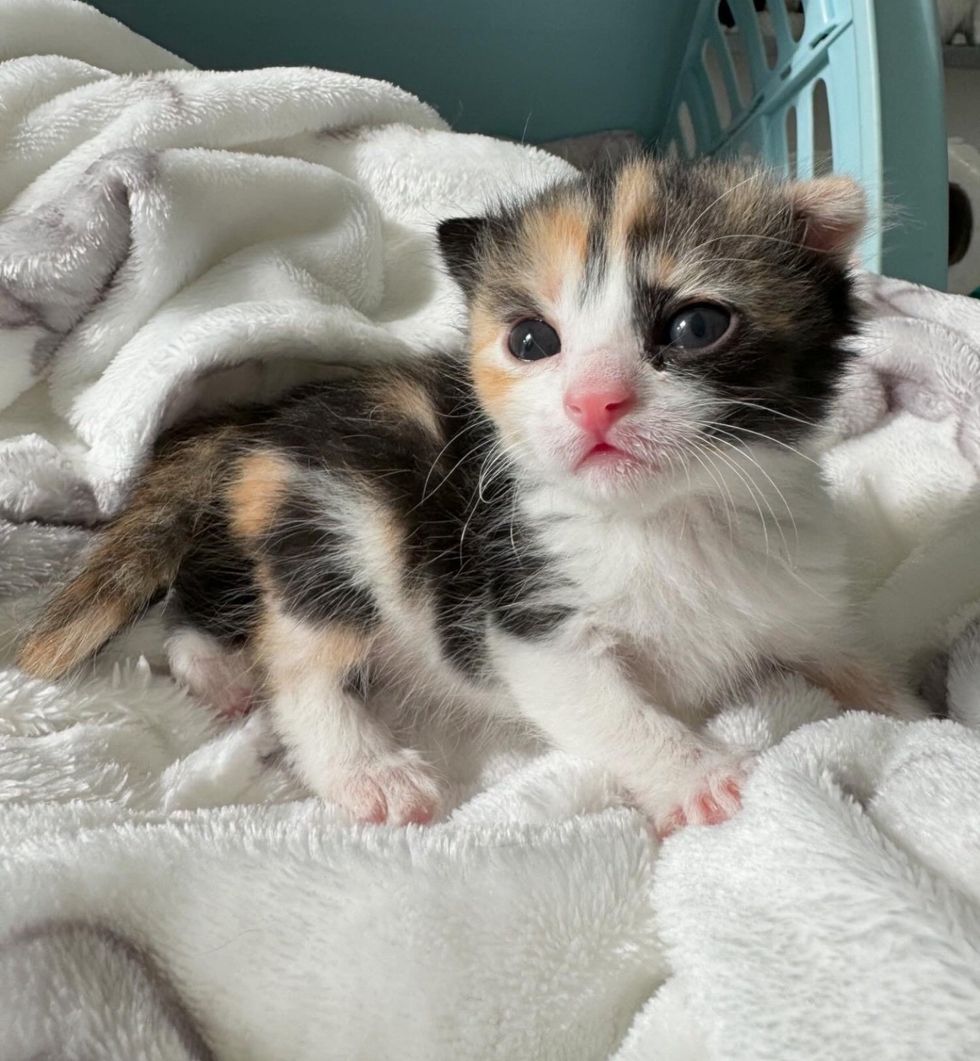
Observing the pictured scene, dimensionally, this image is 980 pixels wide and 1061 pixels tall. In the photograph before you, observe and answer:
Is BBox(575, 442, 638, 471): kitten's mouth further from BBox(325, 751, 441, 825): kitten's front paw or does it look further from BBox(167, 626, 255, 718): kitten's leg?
BBox(167, 626, 255, 718): kitten's leg

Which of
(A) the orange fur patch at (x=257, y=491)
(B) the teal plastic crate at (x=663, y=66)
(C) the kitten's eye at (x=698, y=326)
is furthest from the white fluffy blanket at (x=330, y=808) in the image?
(C) the kitten's eye at (x=698, y=326)

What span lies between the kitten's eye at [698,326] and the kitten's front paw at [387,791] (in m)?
0.50

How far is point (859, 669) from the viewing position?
106 cm

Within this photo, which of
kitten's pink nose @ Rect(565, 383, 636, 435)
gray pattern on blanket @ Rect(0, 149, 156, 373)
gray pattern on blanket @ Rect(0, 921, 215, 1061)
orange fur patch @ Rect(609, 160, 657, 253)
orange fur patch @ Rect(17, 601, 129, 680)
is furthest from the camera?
gray pattern on blanket @ Rect(0, 149, 156, 373)

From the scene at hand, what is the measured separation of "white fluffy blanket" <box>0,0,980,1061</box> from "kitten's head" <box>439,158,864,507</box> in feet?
0.97

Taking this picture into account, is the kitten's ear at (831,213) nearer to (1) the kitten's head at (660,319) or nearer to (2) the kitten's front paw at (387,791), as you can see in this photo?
(1) the kitten's head at (660,319)

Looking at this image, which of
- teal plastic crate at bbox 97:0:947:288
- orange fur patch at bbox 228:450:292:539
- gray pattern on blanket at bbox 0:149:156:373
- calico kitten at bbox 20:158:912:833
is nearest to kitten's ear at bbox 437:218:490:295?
calico kitten at bbox 20:158:912:833

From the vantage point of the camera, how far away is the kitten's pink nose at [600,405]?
30.4 inches

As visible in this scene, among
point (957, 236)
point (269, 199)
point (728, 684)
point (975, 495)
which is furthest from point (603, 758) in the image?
point (957, 236)

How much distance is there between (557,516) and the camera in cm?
97

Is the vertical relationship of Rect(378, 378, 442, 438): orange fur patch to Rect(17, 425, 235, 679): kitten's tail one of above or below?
above

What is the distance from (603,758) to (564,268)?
47 centimetres

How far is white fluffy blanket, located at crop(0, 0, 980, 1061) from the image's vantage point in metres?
0.64

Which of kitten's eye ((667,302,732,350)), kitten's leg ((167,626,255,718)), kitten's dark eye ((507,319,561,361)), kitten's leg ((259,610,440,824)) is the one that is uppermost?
kitten's eye ((667,302,732,350))
